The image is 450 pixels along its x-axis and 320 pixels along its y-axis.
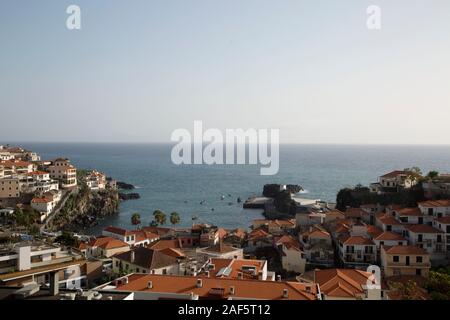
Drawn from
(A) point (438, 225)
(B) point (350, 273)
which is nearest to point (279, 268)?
(B) point (350, 273)

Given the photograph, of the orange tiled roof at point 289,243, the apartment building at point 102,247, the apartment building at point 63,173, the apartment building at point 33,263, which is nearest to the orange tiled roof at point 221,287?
the apartment building at point 33,263

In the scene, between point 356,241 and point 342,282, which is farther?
point 356,241

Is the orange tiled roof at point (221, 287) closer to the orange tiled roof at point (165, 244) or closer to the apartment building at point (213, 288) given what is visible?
the apartment building at point (213, 288)

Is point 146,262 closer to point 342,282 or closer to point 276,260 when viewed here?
point 276,260

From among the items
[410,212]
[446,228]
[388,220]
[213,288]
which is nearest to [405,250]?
[446,228]
